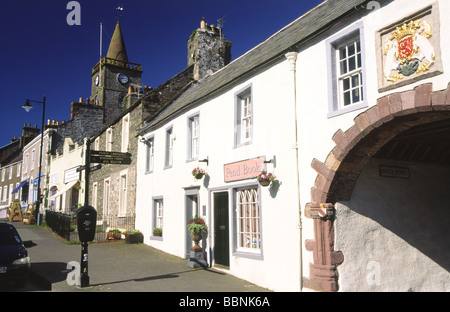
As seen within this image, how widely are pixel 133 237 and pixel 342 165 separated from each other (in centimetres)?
1183

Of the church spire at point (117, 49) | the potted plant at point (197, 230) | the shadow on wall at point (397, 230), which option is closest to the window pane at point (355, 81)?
the shadow on wall at point (397, 230)

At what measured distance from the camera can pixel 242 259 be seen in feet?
32.5

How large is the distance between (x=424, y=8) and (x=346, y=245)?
14.7 feet

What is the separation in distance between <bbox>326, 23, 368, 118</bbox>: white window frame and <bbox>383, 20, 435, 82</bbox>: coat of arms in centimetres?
59

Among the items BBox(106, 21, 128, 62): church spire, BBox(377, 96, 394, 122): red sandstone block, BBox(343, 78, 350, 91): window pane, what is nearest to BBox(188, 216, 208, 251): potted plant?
BBox(343, 78, 350, 91): window pane

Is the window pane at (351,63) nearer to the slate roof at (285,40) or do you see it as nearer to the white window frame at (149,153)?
the slate roof at (285,40)

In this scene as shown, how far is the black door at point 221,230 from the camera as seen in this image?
10984 millimetres

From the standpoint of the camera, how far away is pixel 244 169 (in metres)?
10.1

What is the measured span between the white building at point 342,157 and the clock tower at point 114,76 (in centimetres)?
2748

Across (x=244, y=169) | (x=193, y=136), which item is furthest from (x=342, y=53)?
(x=193, y=136)

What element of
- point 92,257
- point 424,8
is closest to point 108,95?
point 92,257

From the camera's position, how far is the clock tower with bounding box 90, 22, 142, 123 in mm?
38825
